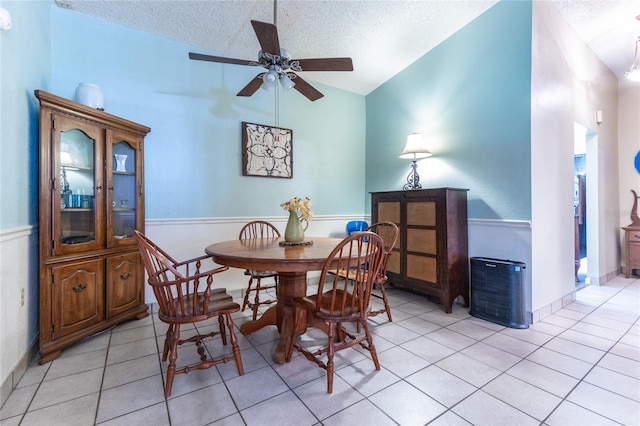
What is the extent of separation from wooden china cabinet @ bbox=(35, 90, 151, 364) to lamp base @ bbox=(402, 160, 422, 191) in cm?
296

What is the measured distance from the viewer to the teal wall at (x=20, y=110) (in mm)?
1614

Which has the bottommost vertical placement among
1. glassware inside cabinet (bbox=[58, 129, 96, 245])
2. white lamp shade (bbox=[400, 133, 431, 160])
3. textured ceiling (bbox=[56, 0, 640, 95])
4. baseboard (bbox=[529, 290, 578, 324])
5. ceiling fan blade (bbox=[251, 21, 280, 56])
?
baseboard (bbox=[529, 290, 578, 324])

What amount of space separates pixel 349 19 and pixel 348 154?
1829 millimetres

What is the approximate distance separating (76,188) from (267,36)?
6.43ft

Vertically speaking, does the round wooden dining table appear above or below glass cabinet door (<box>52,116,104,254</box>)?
below

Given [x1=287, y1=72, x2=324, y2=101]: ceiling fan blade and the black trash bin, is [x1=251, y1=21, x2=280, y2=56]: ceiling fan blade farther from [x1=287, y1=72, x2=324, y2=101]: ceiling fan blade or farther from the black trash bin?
the black trash bin

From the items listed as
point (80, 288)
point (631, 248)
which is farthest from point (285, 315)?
point (631, 248)

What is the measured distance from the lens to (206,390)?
5.14ft

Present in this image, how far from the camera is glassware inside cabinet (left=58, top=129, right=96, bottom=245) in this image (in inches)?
83.2

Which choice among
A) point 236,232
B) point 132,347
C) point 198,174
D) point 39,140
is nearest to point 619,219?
point 236,232

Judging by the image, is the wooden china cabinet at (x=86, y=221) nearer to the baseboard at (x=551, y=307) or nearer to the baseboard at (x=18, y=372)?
the baseboard at (x=18, y=372)

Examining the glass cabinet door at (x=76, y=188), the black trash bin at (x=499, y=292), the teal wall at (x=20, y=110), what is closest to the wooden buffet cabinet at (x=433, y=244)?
the black trash bin at (x=499, y=292)

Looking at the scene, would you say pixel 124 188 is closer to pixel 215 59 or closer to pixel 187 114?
pixel 187 114

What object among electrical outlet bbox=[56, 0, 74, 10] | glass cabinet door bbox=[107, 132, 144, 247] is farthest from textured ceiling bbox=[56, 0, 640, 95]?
glass cabinet door bbox=[107, 132, 144, 247]
